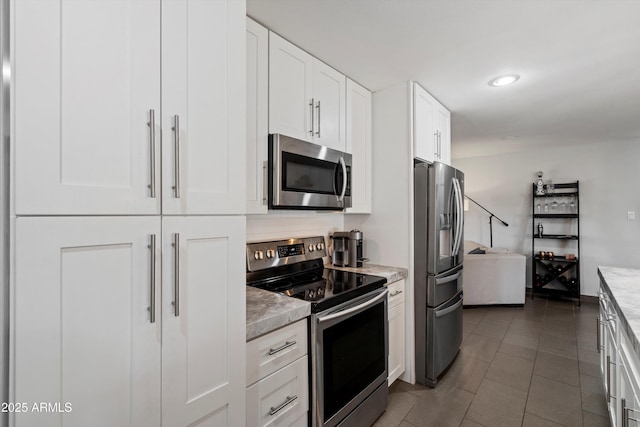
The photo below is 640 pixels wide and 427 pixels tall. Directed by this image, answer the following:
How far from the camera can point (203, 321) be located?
0.98 m

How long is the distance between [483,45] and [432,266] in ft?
4.98

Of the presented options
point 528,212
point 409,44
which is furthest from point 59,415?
point 528,212

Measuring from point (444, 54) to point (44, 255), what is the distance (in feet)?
7.36

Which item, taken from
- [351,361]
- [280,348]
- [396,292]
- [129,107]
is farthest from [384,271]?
[129,107]

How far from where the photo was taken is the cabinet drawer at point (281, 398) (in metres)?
1.25

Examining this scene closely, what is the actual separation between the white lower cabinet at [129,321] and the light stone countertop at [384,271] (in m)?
1.31

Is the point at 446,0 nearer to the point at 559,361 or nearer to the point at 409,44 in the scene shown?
the point at 409,44

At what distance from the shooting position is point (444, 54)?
77.5 inches

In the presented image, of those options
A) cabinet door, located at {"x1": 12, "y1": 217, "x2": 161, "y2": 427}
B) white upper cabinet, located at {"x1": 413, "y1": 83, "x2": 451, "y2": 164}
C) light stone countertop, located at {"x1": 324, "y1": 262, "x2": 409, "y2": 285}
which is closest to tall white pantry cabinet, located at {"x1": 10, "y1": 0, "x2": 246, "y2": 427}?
cabinet door, located at {"x1": 12, "y1": 217, "x2": 161, "y2": 427}

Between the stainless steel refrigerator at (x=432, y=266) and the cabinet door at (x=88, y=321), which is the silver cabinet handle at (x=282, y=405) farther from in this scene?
the stainless steel refrigerator at (x=432, y=266)

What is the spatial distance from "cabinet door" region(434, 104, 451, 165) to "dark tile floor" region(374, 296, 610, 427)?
6.18 ft

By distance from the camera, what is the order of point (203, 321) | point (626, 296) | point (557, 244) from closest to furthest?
point (203, 321) < point (626, 296) < point (557, 244)

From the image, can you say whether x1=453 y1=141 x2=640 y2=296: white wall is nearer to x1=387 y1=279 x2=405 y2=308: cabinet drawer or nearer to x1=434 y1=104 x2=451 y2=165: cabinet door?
x1=434 y1=104 x2=451 y2=165: cabinet door

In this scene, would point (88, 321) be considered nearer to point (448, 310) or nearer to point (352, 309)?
point (352, 309)
